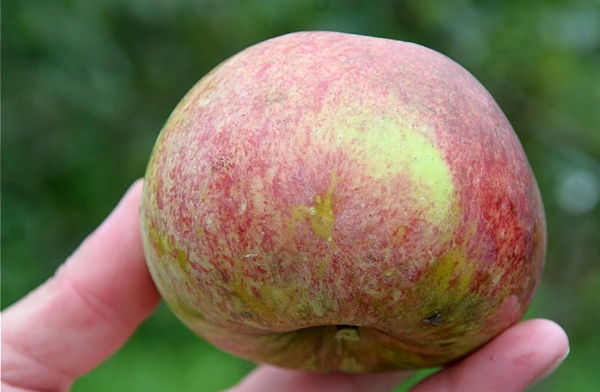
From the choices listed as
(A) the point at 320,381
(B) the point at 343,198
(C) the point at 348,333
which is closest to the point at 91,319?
(A) the point at 320,381

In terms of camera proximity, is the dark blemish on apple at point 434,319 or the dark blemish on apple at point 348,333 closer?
the dark blemish on apple at point 434,319

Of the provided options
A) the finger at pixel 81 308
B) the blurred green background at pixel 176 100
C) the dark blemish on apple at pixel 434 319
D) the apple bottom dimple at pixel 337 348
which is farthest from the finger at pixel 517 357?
the blurred green background at pixel 176 100

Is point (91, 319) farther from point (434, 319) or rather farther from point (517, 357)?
point (517, 357)

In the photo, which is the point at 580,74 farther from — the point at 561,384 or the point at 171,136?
the point at 171,136

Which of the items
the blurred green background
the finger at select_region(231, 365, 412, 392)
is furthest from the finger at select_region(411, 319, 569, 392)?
the blurred green background

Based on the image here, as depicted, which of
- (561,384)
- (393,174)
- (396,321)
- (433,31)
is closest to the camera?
(393,174)

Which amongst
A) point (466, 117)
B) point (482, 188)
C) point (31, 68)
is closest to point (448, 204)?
point (482, 188)

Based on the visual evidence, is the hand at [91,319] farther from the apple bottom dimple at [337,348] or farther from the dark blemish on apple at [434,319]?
the dark blemish on apple at [434,319]
